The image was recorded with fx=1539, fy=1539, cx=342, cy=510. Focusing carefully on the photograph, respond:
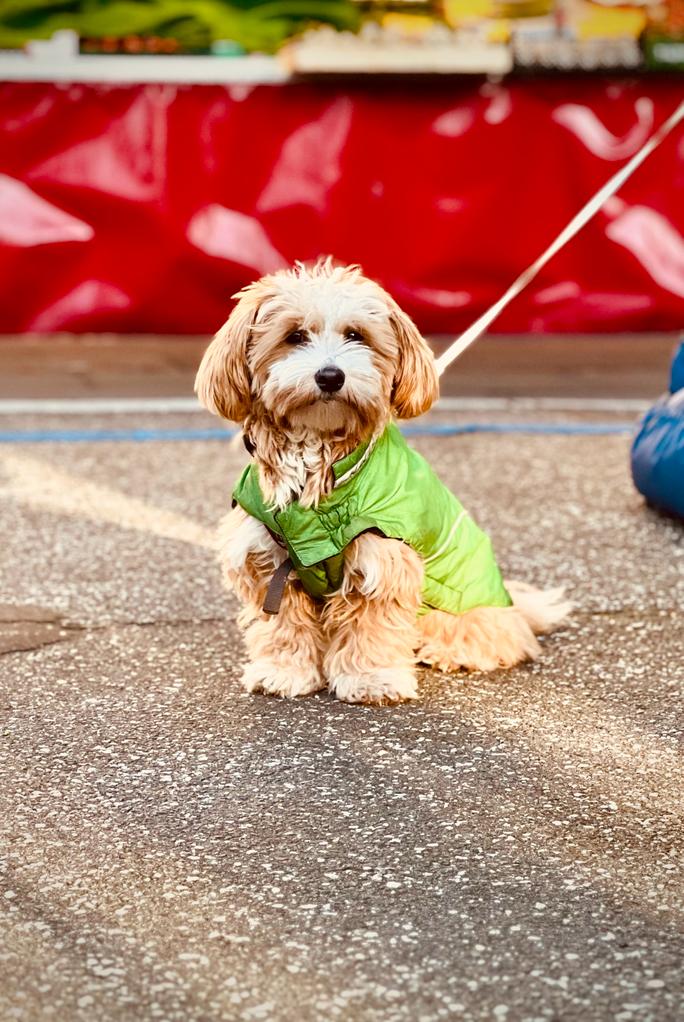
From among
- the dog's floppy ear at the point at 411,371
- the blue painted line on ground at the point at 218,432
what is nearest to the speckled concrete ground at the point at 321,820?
the dog's floppy ear at the point at 411,371

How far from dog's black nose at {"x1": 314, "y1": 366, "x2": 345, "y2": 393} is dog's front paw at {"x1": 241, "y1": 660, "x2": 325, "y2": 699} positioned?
0.76 meters

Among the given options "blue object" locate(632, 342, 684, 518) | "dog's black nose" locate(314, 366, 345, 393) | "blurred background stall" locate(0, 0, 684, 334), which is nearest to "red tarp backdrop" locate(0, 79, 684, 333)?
"blurred background stall" locate(0, 0, 684, 334)

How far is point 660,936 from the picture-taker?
2.64m

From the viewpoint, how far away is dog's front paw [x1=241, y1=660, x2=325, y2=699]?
12.5ft

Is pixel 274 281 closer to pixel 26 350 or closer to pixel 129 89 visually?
pixel 26 350

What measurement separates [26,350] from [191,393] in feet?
5.62

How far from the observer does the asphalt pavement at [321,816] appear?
2.51 meters

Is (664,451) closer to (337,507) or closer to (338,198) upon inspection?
(337,507)

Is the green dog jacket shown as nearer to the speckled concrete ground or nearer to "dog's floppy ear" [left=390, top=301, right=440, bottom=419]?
"dog's floppy ear" [left=390, top=301, right=440, bottom=419]

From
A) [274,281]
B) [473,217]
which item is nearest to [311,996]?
[274,281]

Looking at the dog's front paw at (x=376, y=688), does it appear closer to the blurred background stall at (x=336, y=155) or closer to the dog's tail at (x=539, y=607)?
the dog's tail at (x=539, y=607)

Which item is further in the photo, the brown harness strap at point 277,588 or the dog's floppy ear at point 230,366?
the brown harness strap at point 277,588

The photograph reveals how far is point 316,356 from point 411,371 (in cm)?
27

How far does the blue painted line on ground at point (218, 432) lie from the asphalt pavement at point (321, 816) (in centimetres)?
167
